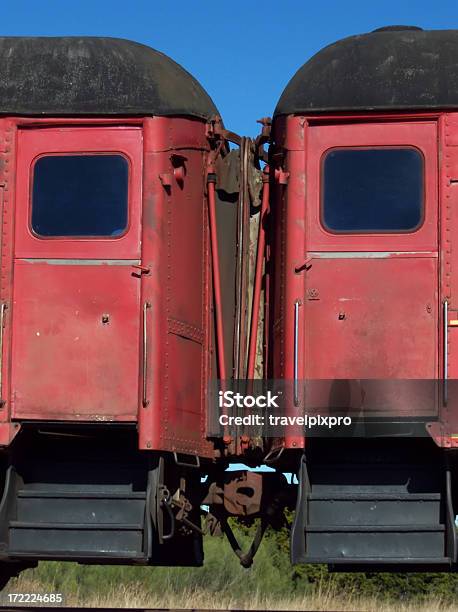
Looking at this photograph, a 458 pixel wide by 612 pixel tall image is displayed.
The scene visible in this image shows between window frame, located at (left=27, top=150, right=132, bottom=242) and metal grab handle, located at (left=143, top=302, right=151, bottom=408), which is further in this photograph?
window frame, located at (left=27, top=150, right=132, bottom=242)

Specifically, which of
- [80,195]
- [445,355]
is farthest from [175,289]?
[445,355]

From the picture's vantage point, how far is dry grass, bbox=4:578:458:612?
1295 cm

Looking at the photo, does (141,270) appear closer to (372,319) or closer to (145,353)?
(145,353)

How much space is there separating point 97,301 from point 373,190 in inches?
84.3

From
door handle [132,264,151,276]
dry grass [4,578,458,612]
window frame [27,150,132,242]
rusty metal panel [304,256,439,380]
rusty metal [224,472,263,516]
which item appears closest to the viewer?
rusty metal panel [304,256,439,380]

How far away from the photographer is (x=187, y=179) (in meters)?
9.07

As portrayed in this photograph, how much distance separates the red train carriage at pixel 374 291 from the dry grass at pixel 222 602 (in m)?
4.12

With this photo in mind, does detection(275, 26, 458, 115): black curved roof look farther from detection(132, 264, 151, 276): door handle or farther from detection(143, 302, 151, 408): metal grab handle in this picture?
detection(143, 302, 151, 408): metal grab handle

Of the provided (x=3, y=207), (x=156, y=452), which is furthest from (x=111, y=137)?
(x=156, y=452)

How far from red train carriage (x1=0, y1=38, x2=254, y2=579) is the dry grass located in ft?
14.3

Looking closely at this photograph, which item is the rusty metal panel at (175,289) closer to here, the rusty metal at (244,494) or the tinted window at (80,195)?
the tinted window at (80,195)

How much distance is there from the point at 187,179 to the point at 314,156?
3.20ft

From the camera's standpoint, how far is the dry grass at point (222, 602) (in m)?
13.0

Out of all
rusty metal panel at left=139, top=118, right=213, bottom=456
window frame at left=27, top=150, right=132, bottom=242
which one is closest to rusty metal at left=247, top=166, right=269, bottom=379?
rusty metal panel at left=139, top=118, right=213, bottom=456
